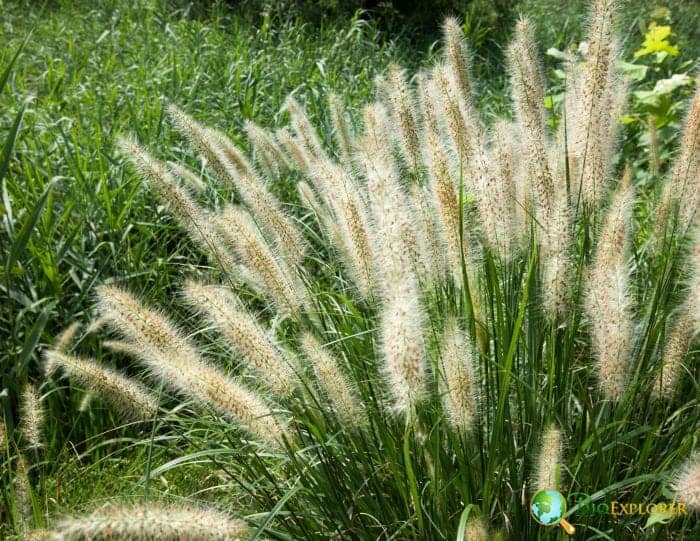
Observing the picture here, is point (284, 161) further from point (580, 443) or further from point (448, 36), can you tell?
point (580, 443)

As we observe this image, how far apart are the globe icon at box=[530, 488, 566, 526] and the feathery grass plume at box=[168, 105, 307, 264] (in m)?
0.94

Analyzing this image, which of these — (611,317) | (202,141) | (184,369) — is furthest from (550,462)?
(202,141)

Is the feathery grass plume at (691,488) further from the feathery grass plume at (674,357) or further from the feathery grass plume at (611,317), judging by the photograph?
the feathery grass plume at (674,357)

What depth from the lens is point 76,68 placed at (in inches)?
232

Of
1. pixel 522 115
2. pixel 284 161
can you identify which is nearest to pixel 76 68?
pixel 284 161

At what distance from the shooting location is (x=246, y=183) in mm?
2234

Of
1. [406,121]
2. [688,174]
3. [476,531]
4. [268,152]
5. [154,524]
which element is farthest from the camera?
[268,152]

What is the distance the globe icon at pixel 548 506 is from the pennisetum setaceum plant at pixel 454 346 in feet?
0.10

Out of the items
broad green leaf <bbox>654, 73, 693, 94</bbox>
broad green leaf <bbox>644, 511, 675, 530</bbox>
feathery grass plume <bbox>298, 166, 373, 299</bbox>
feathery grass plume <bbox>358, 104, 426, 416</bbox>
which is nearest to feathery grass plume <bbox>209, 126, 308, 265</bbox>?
feathery grass plume <bbox>298, 166, 373, 299</bbox>

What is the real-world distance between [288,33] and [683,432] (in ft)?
19.8

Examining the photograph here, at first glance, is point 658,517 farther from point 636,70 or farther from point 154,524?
point 636,70

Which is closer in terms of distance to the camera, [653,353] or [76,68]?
[653,353]

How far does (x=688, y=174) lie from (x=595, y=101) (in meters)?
0.33

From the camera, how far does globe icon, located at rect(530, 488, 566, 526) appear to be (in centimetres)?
A: 159
